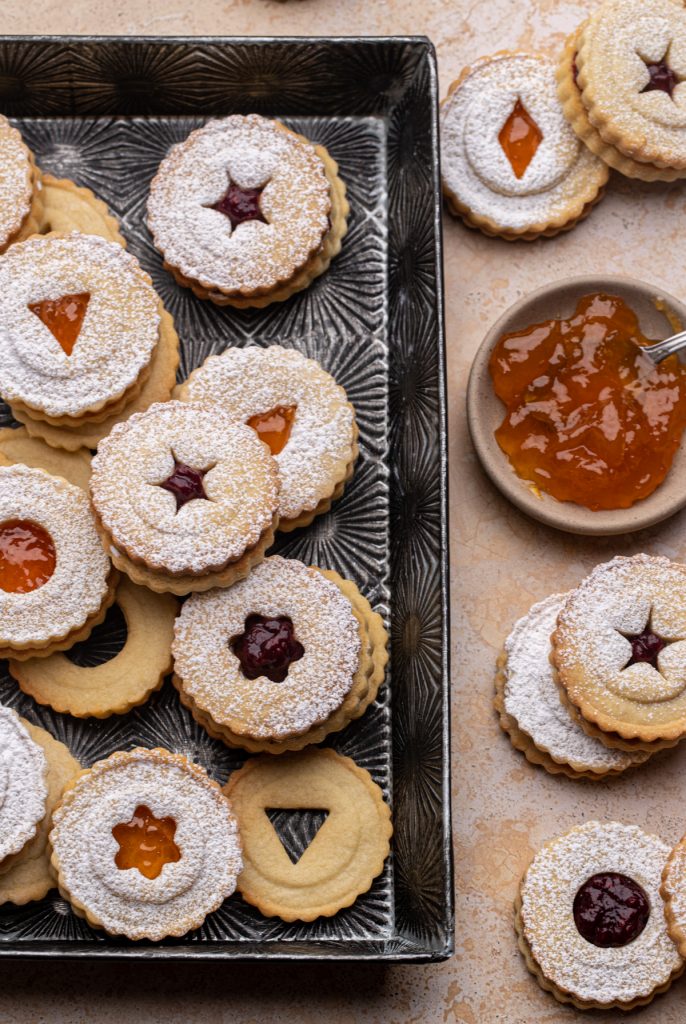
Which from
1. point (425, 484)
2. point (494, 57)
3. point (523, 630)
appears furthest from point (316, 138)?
point (523, 630)

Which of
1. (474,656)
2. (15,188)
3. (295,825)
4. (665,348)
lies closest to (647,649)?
(474,656)

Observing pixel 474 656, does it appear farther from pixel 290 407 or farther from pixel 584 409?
pixel 290 407

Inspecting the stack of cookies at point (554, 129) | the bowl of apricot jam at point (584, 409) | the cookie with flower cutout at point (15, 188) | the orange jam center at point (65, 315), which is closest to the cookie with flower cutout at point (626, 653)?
the bowl of apricot jam at point (584, 409)

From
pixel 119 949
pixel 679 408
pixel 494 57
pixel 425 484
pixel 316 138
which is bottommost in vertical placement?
pixel 119 949

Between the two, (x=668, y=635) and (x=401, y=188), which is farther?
(x=401, y=188)

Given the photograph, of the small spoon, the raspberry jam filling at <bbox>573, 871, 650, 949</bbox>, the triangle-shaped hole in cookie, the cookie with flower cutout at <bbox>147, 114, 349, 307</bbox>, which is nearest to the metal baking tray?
the triangle-shaped hole in cookie

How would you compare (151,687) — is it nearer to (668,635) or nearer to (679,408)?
(668,635)

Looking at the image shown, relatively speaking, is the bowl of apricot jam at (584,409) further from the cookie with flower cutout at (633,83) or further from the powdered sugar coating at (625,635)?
the cookie with flower cutout at (633,83)

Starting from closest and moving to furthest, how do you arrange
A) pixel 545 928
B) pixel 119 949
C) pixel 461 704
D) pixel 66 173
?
pixel 119 949
pixel 545 928
pixel 461 704
pixel 66 173

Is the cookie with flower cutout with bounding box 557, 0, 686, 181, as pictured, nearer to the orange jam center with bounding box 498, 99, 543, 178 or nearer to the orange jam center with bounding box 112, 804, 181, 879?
the orange jam center with bounding box 498, 99, 543, 178
